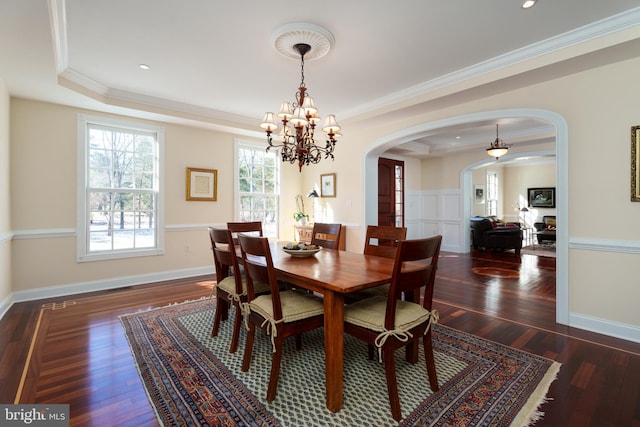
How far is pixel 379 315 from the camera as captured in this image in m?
1.81

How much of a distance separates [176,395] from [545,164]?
A: 1242 cm

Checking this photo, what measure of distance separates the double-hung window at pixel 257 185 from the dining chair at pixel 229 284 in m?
2.87

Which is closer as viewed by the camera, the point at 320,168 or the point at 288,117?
the point at 288,117

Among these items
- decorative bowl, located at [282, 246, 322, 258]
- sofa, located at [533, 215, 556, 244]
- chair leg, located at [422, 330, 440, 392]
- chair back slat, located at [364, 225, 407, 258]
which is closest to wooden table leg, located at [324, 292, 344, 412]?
chair leg, located at [422, 330, 440, 392]

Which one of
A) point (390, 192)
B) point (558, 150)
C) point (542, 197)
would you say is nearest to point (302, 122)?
point (558, 150)

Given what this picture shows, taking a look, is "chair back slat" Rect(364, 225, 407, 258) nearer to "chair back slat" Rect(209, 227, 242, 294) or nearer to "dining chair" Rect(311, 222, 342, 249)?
"dining chair" Rect(311, 222, 342, 249)

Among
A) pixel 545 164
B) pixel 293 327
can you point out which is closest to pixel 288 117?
pixel 293 327

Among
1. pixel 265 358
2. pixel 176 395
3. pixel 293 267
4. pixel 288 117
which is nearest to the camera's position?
pixel 176 395

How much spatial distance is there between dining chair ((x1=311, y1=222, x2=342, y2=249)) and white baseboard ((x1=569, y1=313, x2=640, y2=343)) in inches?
95.4

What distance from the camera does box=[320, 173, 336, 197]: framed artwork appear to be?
18.3 ft

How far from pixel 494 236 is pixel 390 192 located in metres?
2.70

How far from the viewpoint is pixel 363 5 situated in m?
2.25

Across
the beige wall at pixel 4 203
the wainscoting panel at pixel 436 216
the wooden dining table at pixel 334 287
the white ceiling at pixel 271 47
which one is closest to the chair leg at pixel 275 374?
the wooden dining table at pixel 334 287

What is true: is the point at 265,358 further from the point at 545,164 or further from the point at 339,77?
the point at 545,164
